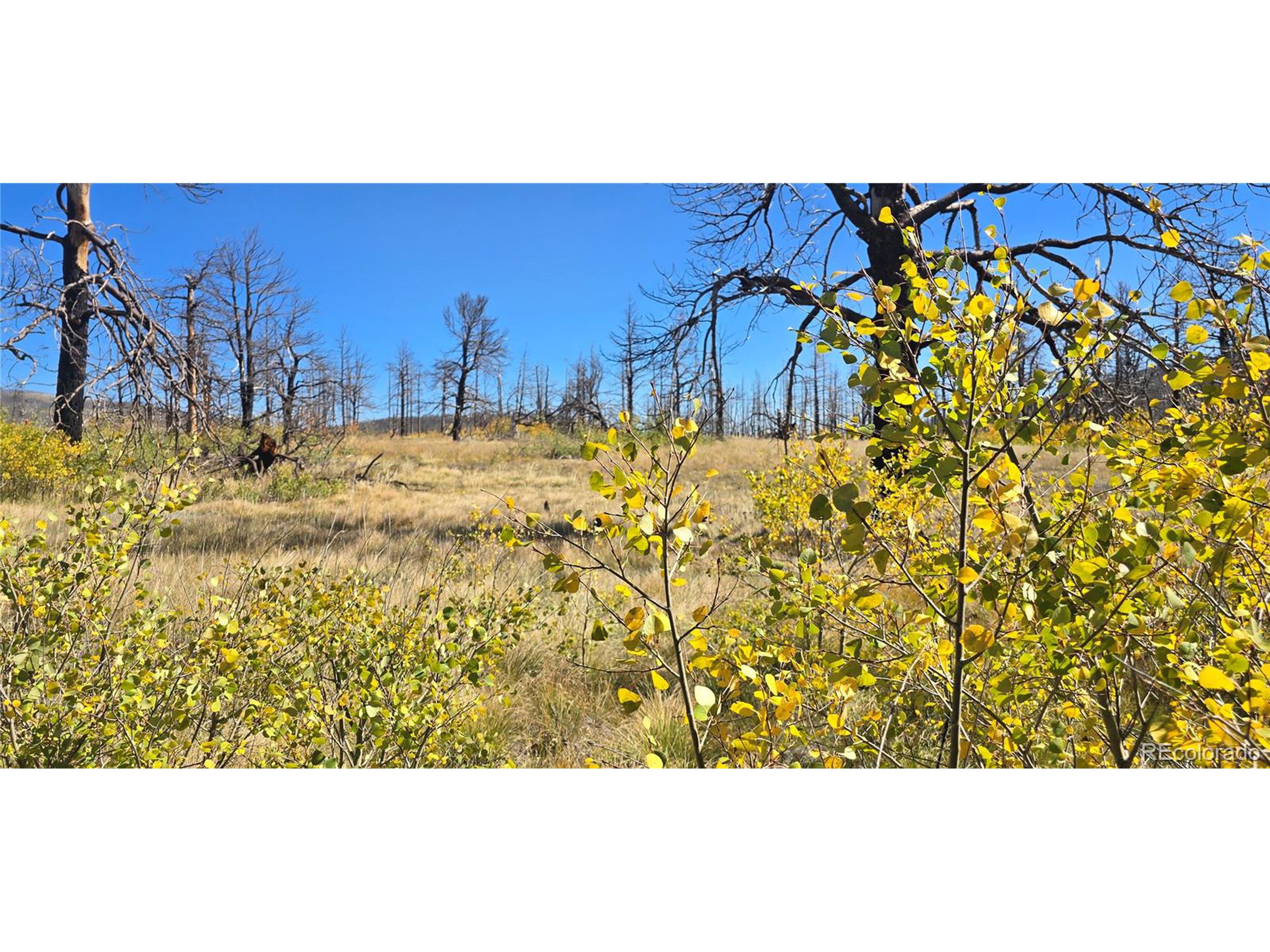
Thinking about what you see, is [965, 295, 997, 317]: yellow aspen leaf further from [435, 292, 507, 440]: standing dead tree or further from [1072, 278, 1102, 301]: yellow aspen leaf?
[435, 292, 507, 440]: standing dead tree

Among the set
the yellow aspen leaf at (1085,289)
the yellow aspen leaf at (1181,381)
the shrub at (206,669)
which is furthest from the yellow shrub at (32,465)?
the yellow aspen leaf at (1181,381)

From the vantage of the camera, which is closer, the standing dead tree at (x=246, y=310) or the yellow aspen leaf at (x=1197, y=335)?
the yellow aspen leaf at (x=1197, y=335)

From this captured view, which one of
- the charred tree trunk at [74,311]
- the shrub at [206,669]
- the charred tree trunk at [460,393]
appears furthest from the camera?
the charred tree trunk at [460,393]

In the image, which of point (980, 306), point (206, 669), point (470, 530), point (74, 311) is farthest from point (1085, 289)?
point (470, 530)

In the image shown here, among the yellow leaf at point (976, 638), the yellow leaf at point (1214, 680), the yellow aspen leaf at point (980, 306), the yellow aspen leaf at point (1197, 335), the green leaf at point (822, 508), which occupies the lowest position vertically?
the yellow leaf at point (1214, 680)

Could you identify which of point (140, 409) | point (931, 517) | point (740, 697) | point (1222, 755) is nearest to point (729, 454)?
point (931, 517)

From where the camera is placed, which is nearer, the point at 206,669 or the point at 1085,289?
the point at 1085,289

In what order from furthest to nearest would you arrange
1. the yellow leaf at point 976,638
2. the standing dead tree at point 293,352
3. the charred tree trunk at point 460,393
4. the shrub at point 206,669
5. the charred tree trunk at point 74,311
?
1. the charred tree trunk at point 460,393
2. the standing dead tree at point 293,352
3. the charred tree trunk at point 74,311
4. the shrub at point 206,669
5. the yellow leaf at point 976,638

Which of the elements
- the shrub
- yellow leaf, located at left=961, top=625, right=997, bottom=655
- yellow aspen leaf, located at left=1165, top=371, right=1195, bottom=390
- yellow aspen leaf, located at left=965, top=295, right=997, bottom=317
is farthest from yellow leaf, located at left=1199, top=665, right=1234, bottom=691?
the shrub

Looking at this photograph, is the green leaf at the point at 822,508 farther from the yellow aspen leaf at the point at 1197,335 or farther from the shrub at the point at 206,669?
the shrub at the point at 206,669

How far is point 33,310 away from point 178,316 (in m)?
0.51

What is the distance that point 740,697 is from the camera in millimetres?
2270

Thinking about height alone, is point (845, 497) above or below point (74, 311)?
below

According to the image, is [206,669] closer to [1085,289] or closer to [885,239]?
[1085,289]
